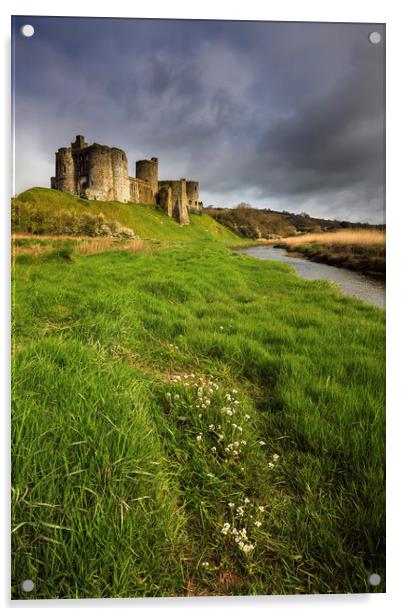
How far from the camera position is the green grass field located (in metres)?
1.31

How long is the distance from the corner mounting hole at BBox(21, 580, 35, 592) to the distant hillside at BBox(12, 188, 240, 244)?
1.60m

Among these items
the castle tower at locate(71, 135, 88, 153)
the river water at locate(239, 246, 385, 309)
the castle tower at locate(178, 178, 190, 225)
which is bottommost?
the river water at locate(239, 246, 385, 309)

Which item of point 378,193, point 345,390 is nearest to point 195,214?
point 378,193

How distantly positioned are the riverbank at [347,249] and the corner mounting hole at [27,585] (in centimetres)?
209

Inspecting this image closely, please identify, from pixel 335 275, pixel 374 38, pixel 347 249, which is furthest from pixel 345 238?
pixel 374 38

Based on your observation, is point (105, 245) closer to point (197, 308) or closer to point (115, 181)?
point (115, 181)

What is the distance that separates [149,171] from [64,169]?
1.55 feet

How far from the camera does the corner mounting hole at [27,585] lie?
1.35 m

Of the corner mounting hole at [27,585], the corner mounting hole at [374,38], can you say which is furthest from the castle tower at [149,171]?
the corner mounting hole at [27,585]

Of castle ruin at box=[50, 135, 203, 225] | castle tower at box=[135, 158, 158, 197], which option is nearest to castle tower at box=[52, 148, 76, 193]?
castle ruin at box=[50, 135, 203, 225]

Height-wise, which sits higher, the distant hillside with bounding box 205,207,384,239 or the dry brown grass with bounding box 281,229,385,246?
the distant hillside with bounding box 205,207,384,239

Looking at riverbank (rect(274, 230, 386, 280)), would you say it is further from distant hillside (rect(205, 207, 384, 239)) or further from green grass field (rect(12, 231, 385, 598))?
Result: green grass field (rect(12, 231, 385, 598))
